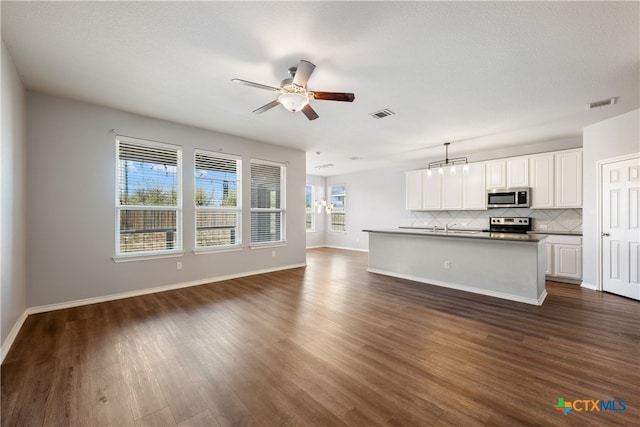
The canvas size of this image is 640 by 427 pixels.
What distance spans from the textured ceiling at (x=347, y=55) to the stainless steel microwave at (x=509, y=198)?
1.63 m

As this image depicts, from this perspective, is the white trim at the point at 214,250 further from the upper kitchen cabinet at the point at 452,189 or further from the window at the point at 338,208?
the window at the point at 338,208

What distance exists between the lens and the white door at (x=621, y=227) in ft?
12.8

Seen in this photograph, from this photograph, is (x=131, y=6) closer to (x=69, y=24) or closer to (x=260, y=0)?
(x=69, y=24)

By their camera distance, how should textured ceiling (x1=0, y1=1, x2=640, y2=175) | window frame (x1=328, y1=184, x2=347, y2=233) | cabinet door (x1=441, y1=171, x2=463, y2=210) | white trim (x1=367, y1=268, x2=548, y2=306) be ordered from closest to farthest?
textured ceiling (x1=0, y1=1, x2=640, y2=175)
white trim (x1=367, y1=268, x2=548, y2=306)
cabinet door (x1=441, y1=171, x2=463, y2=210)
window frame (x1=328, y1=184, x2=347, y2=233)

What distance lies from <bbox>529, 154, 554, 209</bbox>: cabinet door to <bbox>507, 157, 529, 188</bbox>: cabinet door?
8 cm

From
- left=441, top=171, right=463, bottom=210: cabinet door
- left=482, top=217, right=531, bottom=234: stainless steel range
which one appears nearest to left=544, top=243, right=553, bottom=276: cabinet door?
left=482, top=217, right=531, bottom=234: stainless steel range

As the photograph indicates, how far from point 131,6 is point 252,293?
3659 mm

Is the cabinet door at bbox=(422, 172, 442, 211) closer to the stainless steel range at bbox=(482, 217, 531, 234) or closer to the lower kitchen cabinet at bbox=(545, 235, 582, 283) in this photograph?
the stainless steel range at bbox=(482, 217, 531, 234)

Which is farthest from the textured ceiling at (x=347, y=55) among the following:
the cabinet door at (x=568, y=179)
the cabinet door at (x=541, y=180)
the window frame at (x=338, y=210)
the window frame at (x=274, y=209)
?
the window frame at (x=338, y=210)

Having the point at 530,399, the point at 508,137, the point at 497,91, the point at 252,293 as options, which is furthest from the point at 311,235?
the point at 530,399

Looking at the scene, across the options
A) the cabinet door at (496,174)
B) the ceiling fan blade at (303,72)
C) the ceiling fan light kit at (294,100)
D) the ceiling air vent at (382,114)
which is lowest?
the cabinet door at (496,174)

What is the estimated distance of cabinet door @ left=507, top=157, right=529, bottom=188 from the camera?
5.46 metres

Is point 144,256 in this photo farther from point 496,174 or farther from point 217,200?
point 496,174

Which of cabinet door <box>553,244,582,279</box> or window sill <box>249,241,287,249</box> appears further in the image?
window sill <box>249,241,287,249</box>
